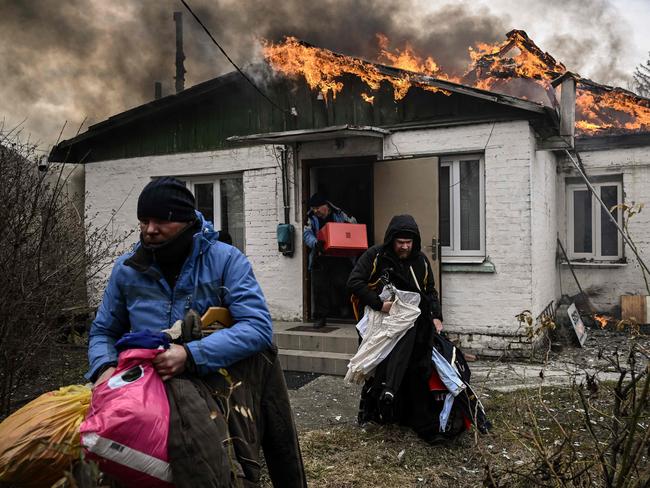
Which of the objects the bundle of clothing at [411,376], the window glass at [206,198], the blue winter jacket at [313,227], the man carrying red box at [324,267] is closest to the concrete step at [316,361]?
the man carrying red box at [324,267]

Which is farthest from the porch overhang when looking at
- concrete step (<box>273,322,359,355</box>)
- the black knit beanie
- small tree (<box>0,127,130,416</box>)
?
the black knit beanie

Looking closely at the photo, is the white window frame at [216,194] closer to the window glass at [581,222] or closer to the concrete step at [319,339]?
the concrete step at [319,339]

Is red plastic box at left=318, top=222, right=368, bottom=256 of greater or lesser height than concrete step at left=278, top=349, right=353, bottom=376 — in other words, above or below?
above

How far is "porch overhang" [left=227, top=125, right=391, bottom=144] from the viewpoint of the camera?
7910mm

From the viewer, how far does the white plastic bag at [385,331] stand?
16.2 feet

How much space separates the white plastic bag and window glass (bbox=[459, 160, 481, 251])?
380cm

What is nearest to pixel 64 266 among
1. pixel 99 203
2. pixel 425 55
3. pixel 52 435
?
pixel 52 435

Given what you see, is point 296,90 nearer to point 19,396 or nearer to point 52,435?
point 19,396

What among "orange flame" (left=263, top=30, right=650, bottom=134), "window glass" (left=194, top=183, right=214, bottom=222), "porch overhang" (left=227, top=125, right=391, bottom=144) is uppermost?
"orange flame" (left=263, top=30, right=650, bottom=134)

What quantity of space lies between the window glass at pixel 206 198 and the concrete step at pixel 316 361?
351 cm

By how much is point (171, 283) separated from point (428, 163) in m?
6.35

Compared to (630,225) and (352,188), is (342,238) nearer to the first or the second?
(352,188)

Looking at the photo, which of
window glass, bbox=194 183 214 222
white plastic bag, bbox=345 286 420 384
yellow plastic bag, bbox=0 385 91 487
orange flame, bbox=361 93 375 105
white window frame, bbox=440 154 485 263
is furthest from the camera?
window glass, bbox=194 183 214 222

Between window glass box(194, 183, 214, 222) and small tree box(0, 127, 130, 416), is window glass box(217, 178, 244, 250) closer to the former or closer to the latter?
window glass box(194, 183, 214, 222)
